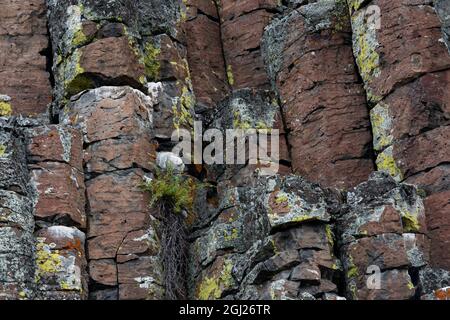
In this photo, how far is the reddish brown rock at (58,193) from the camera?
23.3m

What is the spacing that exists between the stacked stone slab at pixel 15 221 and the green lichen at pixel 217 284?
8.24 ft

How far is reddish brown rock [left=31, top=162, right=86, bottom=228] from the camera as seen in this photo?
23.3 meters

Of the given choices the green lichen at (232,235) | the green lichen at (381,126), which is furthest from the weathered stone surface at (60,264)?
the green lichen at (381,126)

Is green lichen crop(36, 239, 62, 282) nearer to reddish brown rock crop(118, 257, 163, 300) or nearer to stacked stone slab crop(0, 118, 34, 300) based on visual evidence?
stacked stone slab crop(0, 118, 34, 300)

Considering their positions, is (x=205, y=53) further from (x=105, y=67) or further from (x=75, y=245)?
(x=75, y=245)

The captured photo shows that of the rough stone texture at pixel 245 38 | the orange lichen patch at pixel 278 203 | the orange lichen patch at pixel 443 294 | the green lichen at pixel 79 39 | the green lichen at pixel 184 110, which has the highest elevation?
the rough stone texture at pixel 245 38

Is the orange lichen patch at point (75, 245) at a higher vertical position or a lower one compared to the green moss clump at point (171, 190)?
lower

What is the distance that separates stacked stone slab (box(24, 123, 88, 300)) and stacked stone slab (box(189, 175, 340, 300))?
1.84m

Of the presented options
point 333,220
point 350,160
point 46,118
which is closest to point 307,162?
point 350,160

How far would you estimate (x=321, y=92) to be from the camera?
2545cm

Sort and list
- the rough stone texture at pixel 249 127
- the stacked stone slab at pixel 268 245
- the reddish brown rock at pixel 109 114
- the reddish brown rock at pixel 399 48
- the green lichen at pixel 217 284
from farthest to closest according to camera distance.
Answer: the rough stone texture at pixel 249 127, the reddish brown rock at pixel 399 48, the reddish brown rock at pixel 109 114, the green lichen at pixel 217 284, the stacked stone slab at pixel 268 245

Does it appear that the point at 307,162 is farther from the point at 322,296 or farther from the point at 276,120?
the point at 322,296

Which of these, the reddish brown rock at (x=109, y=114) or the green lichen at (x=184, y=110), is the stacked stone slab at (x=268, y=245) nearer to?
the reddish brown rock at (x=109, y=114)

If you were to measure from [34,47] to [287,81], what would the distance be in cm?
411
